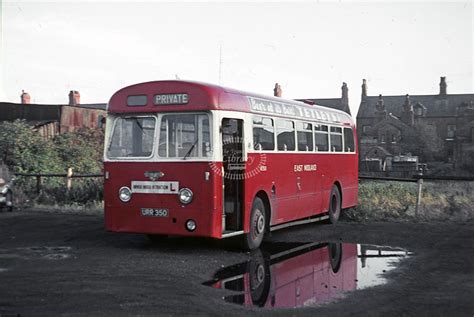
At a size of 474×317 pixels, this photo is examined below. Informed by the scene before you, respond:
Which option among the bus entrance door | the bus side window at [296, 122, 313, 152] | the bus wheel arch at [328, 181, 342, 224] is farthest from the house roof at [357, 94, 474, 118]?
the bus entrance door

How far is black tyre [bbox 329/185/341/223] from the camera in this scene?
628 inches

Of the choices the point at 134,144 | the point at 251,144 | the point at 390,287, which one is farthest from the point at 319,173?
the point at 390,287

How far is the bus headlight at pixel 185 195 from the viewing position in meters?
10.6

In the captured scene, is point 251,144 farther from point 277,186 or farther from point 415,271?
point 415,271

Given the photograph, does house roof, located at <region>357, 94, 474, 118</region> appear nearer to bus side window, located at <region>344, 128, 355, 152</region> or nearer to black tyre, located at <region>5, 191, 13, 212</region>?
bus side window, located at <region>344, 128, 355, 152</region>

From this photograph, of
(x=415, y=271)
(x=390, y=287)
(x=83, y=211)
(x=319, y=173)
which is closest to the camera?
(x=390, y=287)

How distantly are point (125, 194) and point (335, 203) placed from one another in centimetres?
710

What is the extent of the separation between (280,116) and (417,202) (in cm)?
586

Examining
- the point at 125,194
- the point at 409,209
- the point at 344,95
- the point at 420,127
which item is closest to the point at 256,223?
the point at 125,194

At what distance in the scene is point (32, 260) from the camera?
10055mm

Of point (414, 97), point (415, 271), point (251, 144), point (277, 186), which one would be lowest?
point (415, 271)

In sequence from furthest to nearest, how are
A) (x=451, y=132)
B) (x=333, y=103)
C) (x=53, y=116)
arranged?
(x=333, y=103), (x=451, y=132), (x=53, y=116)

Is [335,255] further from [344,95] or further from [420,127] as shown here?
[344,95]

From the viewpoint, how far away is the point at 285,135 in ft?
42.8
